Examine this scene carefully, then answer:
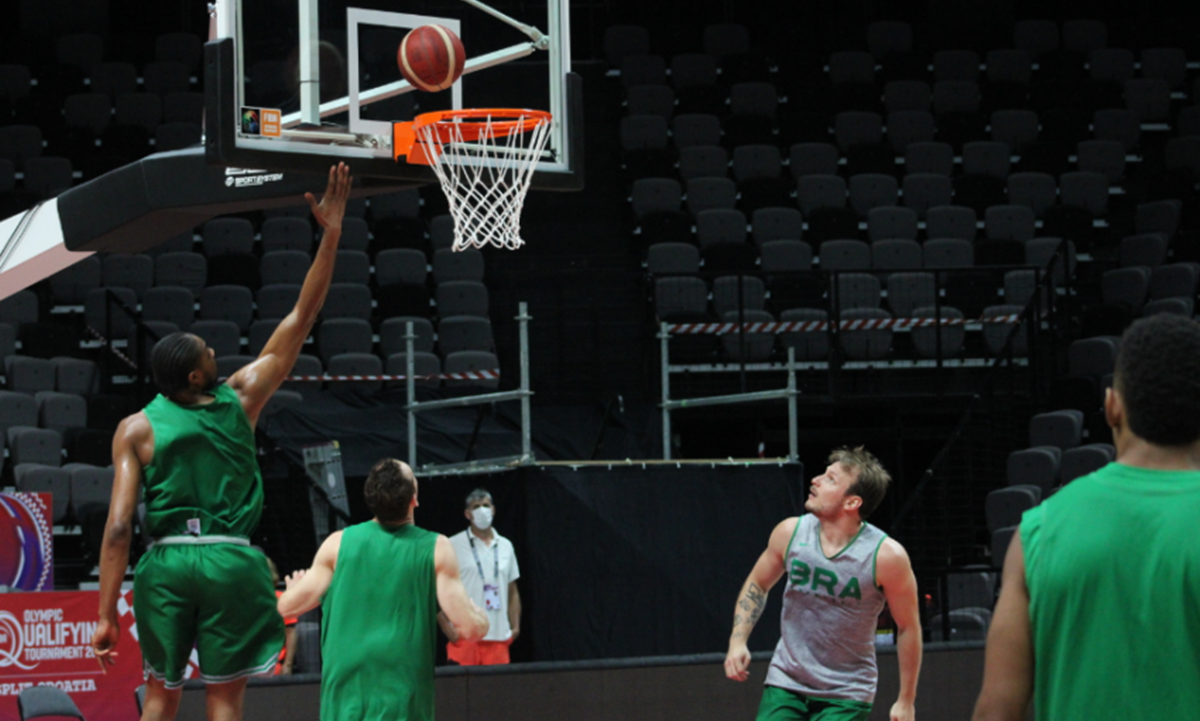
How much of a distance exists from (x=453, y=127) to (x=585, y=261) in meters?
9.83

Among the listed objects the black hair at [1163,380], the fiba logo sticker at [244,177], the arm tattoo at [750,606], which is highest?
the fiba logo sticker at [244,177]

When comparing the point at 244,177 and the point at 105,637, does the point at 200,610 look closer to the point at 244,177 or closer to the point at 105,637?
the point at 105,637

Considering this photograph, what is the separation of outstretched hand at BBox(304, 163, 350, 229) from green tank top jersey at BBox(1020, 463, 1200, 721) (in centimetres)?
368

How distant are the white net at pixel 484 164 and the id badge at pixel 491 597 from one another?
3816 millimetres

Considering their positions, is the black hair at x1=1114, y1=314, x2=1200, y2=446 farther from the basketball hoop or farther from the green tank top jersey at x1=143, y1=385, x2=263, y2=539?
the basketball hoop

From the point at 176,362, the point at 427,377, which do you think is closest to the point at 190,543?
the point at 176,362

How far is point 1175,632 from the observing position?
2748 mm

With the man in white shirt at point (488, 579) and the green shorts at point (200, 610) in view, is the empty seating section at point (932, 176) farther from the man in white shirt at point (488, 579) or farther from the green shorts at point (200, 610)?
the green shorts at point (200, 610)

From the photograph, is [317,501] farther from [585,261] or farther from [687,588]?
[585,261]

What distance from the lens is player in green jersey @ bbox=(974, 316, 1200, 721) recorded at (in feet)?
9.02

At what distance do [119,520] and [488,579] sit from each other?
5666mm

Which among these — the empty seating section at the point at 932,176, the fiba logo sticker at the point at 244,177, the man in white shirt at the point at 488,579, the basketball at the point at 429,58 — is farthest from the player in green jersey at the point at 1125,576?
the empty seating section at the point at 932,176

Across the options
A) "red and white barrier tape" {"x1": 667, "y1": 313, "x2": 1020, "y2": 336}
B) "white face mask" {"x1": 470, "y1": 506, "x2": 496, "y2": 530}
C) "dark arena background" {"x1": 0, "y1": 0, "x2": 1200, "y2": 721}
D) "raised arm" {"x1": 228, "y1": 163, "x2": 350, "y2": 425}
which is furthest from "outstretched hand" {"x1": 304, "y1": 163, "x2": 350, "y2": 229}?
"red and white barrier tape" {"x1": 667, "y1": 313, "x2": 1020, "y2": 336}

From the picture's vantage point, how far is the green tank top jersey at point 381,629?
5520 mm
